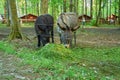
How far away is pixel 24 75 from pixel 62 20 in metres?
7.17

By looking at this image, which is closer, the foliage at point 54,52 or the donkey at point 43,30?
the foliage at point 54,52

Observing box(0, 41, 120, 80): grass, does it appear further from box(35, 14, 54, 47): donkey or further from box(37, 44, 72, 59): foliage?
box(35, 14, 54, 47): donkey

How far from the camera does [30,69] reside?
7.69 meters

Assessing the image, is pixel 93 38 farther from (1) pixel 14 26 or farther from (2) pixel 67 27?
(2) pixel 67 27

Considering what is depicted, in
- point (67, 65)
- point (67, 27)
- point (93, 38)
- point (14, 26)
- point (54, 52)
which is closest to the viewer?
point (67, 65)

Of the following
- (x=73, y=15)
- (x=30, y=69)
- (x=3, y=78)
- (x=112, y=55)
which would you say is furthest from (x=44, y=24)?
(x=3, y=78)

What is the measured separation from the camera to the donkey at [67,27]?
13340mm

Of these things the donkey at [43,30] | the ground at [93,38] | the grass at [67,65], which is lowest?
the ground at [93,38]

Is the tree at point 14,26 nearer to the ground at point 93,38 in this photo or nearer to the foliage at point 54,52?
the ground at point 93,38

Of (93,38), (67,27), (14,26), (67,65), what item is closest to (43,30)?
(67,27)

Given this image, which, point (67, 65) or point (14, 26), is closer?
point (67, 65)

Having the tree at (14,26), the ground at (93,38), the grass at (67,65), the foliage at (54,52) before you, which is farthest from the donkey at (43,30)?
the foliage at (54,52)

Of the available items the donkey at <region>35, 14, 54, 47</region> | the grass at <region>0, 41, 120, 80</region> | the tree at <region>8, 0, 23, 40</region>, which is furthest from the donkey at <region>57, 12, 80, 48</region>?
the tree at <region>8, 0, 23, 40</region>

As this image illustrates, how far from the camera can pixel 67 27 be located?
44.8ft
